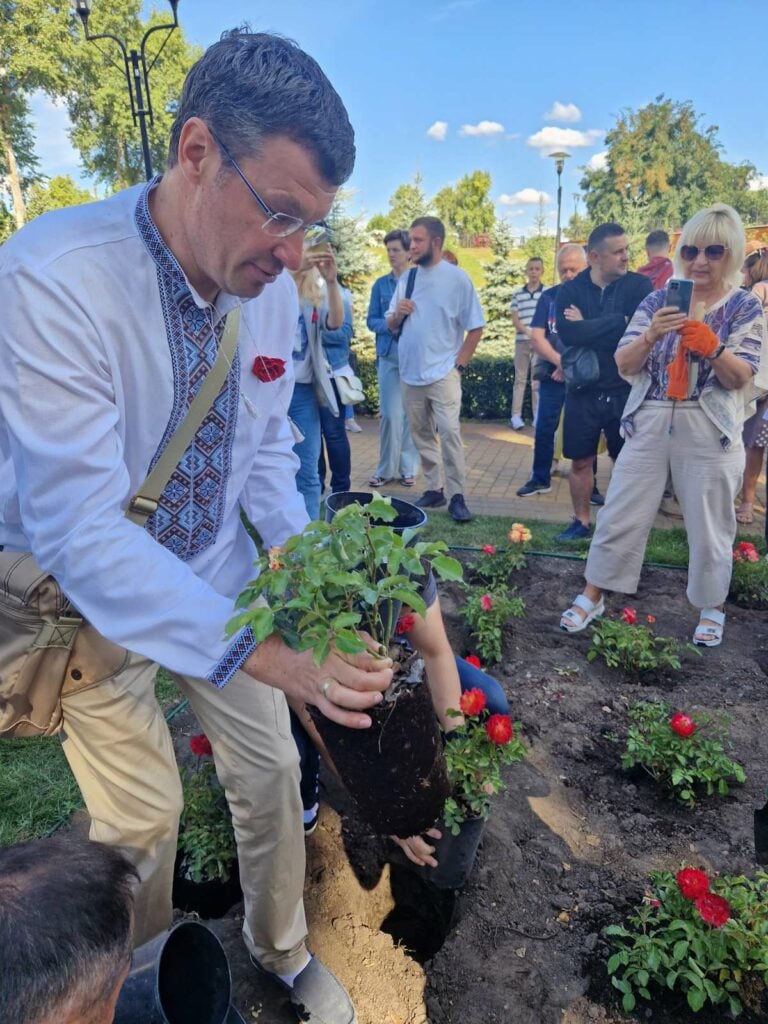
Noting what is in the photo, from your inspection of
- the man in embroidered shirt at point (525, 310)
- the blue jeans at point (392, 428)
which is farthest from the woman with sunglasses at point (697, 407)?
the man in embroidered shirt at point (525, 310)

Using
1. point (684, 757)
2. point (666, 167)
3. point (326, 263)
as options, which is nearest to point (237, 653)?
Result: point (684, 757)

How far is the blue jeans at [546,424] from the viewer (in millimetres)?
6527

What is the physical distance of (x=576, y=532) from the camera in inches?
212

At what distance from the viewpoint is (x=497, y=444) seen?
9312 millimetres

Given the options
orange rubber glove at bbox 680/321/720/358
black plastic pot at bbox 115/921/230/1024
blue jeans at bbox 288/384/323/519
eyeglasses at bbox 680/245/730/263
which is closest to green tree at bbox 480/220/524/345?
blue jeans at bbox 288/384/323/519

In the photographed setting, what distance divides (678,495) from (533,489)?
3.09 m

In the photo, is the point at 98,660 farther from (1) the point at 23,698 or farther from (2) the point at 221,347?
(2) the point at 221,347

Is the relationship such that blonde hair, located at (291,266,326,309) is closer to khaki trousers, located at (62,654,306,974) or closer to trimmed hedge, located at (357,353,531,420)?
khaki trousers, located at (62,654,306,974)

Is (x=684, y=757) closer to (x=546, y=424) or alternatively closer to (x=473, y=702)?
(x=473, y=702)

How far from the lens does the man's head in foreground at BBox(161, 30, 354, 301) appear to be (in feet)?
4.27

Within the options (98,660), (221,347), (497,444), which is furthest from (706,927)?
(497,444)

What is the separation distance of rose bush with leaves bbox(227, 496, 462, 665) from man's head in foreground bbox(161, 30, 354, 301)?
0.60 meters

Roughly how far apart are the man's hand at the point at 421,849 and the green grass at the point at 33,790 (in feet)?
4.44

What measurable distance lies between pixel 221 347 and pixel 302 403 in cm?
353
